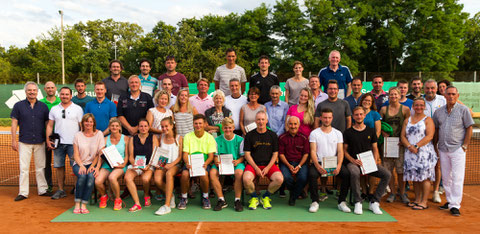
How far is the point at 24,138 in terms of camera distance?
604cm

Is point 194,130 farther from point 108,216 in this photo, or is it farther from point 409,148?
point 409,148

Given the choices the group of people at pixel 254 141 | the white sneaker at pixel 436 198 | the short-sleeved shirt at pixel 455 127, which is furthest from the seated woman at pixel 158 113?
the white sneaker at pixel 436 198

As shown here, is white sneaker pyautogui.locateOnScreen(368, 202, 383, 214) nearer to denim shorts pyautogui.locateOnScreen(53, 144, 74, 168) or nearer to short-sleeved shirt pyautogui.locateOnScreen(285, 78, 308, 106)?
short-sleeved shirt pyautogui.locateOnScreen(285, 78, 308, 106)

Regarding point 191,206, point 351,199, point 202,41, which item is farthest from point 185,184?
point 202,41

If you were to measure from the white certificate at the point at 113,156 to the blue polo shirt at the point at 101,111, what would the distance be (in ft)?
2.19

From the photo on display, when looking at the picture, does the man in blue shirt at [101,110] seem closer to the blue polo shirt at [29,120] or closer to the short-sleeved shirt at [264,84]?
the blue polo shirt at [29,120]

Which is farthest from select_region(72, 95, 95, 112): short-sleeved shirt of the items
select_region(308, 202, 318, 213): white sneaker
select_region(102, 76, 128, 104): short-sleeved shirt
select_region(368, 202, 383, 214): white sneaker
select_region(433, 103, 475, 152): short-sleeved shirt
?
select_region(433, 103, 475, 152): short-sleeved shirt

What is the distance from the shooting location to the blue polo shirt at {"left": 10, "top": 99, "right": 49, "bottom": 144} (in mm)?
6020

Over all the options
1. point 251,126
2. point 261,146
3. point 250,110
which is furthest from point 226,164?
point 250,110

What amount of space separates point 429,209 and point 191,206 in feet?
12.3

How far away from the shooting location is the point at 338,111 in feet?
18.9

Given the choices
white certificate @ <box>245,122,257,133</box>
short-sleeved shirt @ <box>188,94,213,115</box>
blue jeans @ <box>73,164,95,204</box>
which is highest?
short-sleeved shirt @ <box>188,94,213,115</box>

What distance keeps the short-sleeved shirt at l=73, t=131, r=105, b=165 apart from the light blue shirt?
9.12 ft

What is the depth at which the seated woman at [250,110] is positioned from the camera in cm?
587
